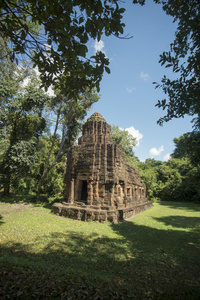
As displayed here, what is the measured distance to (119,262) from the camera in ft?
15.1

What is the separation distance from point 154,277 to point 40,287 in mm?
2782

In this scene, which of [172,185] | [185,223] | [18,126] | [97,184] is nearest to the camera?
[185,223]

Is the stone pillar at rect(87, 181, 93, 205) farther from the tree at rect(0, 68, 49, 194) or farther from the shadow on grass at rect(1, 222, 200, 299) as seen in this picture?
the tree at rect(0, 68, 49, 194)

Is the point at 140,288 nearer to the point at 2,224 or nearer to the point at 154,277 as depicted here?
the point at 154,277

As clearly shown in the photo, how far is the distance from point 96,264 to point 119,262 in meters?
0.74

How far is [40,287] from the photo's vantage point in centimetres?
301

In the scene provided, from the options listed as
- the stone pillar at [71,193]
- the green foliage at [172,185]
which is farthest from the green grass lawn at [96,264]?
the green foliage at [172,185]

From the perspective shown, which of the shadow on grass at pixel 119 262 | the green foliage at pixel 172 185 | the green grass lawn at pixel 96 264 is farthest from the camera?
the green foliage at pixel 172 185

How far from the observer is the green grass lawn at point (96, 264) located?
306cm

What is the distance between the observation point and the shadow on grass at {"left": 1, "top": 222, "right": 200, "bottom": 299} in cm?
324

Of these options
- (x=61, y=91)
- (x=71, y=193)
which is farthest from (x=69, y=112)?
(x=61, y=91)

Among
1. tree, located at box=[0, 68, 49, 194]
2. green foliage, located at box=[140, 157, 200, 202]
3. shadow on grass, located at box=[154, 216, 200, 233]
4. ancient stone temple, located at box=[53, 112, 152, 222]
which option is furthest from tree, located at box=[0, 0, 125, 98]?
green foliage, located at box=[140, 157, 200, 202]

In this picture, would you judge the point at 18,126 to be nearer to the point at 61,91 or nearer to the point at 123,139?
the point at 61,91

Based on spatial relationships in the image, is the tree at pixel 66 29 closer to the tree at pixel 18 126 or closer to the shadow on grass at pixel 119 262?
the shadow on grass at pixel 119 262
